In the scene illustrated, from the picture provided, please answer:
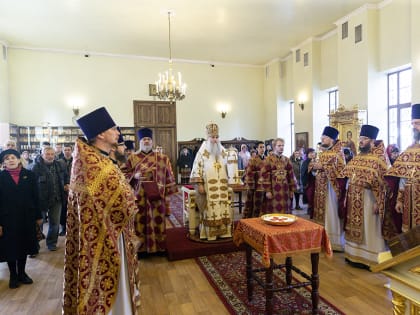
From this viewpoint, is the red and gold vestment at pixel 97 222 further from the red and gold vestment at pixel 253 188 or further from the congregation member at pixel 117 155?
the red and gold vestment at pixel 253 188

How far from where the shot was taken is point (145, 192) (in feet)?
14.0

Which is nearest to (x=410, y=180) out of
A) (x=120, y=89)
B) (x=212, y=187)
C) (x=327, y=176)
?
(x=327, y=176)

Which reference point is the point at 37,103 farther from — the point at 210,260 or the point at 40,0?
the point at 210,260

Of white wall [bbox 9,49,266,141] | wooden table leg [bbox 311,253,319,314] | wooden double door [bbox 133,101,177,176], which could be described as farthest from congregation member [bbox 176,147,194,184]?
wooden table leg [bbox 311,253,319,314]

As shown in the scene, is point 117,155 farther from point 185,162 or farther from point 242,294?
point 185,162

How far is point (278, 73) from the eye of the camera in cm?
1282

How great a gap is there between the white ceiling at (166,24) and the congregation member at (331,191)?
5043mm

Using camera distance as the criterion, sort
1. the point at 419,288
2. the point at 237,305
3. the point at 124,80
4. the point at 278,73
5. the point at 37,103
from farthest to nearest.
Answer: the point at 278,73, the point at 124,80, the point at 37,103, the point at 237,305, the point at 419,288

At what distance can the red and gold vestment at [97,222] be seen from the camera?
186 cm

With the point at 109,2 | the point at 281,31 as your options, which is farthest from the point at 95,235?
the point at 281,31

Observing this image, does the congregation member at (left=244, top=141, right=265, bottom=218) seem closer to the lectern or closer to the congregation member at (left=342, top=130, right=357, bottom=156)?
the congregation member at (left=342, top=130, right=357, bottom=156)

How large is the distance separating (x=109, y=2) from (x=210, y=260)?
22.6ft

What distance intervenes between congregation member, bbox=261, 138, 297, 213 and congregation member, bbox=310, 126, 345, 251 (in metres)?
0.48

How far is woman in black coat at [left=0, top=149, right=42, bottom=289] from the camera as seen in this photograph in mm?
3375
